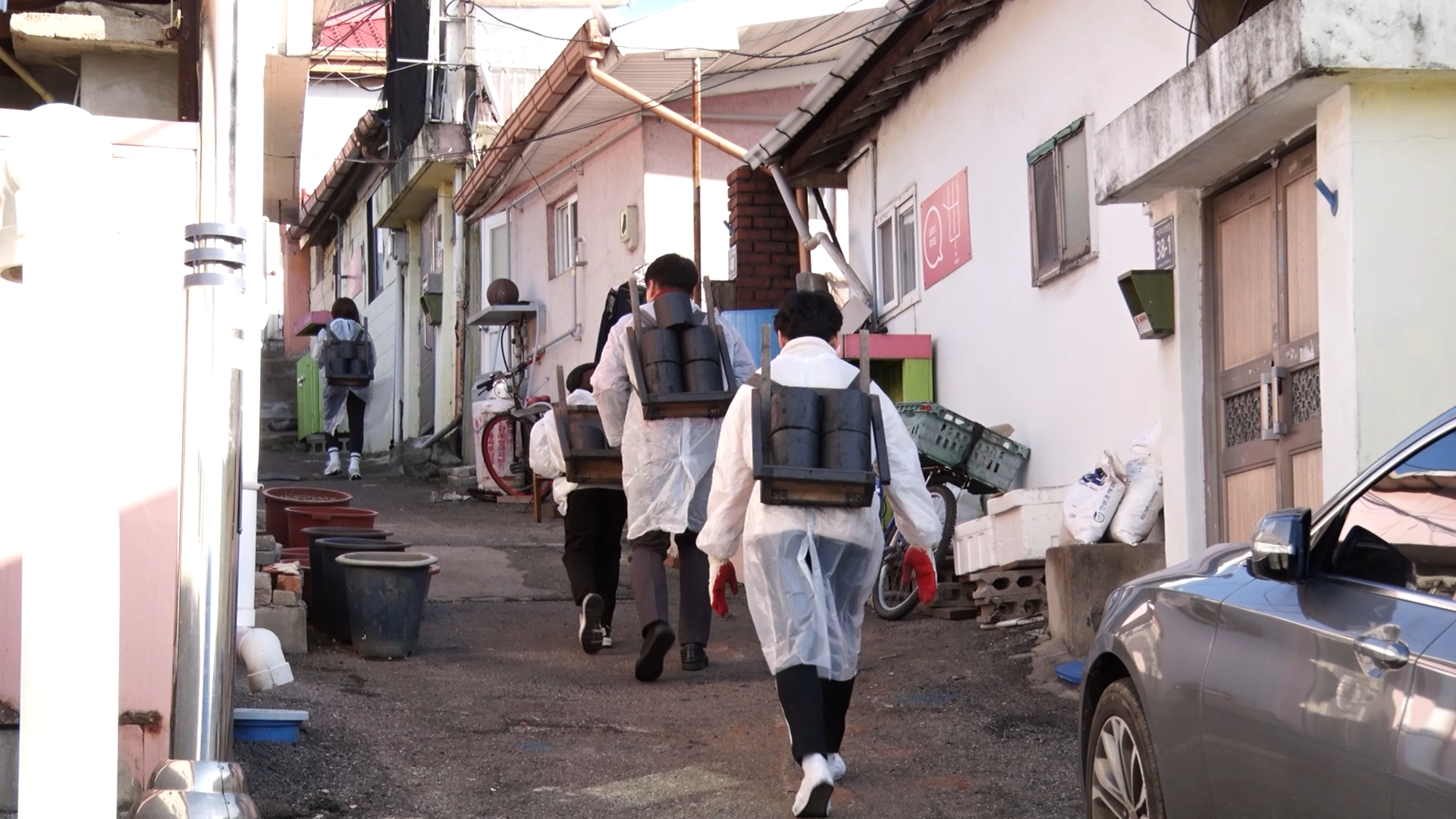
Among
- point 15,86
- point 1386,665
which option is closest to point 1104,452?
point 1386,665

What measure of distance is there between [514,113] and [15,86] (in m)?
8.43

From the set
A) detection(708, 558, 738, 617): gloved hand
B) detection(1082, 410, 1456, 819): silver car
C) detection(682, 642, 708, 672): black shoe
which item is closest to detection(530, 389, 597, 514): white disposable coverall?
detection(682, 642, 708, 672): black shoe

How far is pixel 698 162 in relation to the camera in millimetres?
15602

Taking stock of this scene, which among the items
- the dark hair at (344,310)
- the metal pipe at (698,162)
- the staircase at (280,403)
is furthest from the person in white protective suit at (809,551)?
the staircase at (280,403)

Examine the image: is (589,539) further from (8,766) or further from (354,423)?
(354,423)

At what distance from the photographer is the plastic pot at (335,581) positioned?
846 cm

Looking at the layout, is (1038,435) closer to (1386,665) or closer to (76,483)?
(1386,665)

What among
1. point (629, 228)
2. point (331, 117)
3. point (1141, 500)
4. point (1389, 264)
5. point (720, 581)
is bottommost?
point (720, 581)

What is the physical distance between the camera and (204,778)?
12.0 ft

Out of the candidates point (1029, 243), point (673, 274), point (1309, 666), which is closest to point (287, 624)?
point (673, 274)

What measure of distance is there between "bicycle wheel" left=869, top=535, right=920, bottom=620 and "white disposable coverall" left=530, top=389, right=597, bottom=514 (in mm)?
1991

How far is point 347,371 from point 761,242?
592cm

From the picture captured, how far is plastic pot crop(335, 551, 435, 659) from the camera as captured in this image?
27.2 ft

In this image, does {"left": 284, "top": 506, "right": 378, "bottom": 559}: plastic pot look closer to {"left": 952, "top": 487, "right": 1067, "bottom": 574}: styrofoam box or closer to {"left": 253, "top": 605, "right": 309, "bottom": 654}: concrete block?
{"left": 253, "top": 605, "right": 309, "bottom": 654}: concrete block
